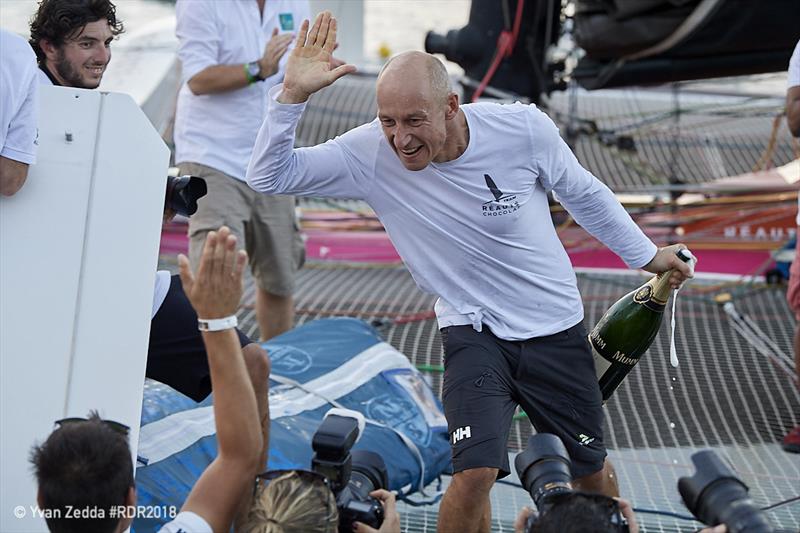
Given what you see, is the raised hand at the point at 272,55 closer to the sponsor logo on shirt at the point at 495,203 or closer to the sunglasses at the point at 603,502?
the sponsor logo on shirt at the point at 495,203

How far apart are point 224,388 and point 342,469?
12.3 inches

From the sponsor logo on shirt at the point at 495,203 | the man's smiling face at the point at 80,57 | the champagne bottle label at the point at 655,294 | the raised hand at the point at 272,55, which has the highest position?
the raised hand at the point at 272,55

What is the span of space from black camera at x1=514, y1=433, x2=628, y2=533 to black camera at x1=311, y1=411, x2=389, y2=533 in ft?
1.01

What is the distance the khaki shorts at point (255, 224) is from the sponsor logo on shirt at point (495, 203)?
1490 mm

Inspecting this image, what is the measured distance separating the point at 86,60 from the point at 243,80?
3.71 feet

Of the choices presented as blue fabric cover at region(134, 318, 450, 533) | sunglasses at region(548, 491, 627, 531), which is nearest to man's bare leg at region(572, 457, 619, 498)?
blue fabric cover at region(134, 318, 450, 533)

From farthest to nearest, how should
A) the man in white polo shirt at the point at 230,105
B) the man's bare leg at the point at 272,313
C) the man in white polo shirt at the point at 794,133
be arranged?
the man's bare leg at the point at 272,313 < the man in white polo shirt at the point at 230,105 < the man in white polo shirt at the point at 794,133

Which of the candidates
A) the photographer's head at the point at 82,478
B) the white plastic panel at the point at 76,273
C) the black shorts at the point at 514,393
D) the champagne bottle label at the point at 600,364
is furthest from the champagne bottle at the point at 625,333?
the photographer's head at the point at 82,478

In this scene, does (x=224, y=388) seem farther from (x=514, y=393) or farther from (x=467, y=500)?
(x=514, y=393)

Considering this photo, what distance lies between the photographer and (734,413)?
15.1 feet

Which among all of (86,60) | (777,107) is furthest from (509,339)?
(777,107)

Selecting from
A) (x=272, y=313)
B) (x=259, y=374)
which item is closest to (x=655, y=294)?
(x=259, y=374)

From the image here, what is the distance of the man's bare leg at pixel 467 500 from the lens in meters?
2.82

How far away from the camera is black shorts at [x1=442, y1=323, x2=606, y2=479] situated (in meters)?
2.88
